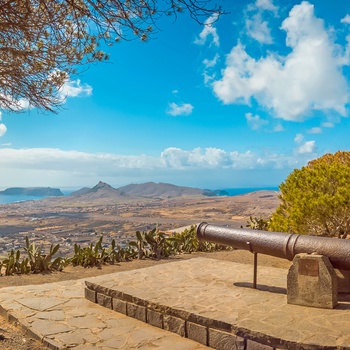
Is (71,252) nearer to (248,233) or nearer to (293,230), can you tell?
(293,230)

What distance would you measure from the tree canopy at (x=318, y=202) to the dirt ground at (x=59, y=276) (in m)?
1.18

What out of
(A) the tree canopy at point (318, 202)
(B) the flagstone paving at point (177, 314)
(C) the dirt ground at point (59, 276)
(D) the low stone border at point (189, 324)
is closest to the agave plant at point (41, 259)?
(C) the dirt ground at point (59, 276)

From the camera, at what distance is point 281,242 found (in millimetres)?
5449

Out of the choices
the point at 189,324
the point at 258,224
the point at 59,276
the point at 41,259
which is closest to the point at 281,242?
the point at 189,324

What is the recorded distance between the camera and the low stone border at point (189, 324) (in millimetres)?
4180

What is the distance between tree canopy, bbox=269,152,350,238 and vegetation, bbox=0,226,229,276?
3097 millimetres

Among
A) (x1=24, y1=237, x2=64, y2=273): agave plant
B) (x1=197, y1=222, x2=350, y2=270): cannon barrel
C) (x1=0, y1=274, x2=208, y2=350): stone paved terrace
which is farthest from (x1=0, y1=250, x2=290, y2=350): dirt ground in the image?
(x1=197, y1=222, x2=350, y2=270): cannon barrel

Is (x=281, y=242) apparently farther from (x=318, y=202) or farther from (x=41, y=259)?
(x=41, y=259)

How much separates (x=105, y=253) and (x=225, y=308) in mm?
5822

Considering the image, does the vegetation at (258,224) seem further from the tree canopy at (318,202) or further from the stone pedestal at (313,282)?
the stone pedestal at (313,282)

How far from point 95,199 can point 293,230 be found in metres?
91.6

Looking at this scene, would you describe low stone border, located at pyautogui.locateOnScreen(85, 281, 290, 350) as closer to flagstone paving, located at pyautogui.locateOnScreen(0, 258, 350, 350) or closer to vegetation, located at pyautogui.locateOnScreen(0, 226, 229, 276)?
flagstone paving, located at pyautogui.locateOnScreen(0, 258, 350, 350)

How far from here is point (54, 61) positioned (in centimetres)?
677

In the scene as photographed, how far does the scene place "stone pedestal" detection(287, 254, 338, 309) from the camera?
4.87 meters
